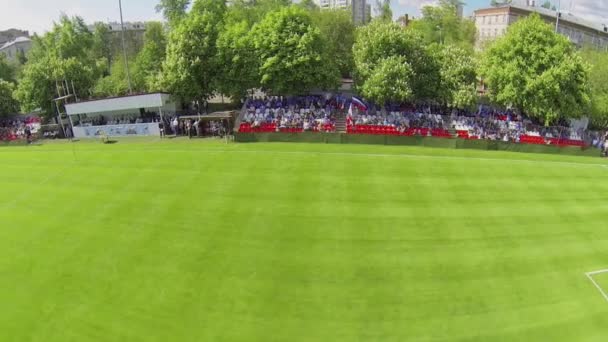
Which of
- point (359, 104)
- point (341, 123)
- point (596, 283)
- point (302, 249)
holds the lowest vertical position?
point (596, 283)

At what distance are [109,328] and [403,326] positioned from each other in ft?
37.8

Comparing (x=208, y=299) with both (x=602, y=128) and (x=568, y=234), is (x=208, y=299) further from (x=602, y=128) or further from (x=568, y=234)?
(x=602, y=128)

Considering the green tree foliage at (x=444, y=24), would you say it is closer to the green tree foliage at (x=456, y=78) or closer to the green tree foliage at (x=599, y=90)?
the green tree foliage at (x=599, y=90)

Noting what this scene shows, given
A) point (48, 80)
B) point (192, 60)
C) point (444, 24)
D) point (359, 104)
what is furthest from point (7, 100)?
point (444, 24)

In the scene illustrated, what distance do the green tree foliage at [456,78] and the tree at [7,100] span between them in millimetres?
56887

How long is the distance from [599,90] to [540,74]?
787 inches

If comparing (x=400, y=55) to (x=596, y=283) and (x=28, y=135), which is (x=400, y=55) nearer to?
(x=596, y=283)

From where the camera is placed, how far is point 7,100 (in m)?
58.9

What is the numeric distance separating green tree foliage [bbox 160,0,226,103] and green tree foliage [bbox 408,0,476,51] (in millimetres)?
46677

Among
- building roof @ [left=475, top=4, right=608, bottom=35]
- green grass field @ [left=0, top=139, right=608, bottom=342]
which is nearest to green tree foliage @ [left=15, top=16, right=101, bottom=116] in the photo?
green grass field @ [left=0, top=139, right=608, bottom=342]

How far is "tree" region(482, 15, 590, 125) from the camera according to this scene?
40.6 m

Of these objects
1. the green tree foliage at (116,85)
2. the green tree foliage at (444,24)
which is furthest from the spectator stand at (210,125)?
the green tree foliage at (444,24)

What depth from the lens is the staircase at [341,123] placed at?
39.5 m

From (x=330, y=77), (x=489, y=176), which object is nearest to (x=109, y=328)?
(x=489, y=176)
